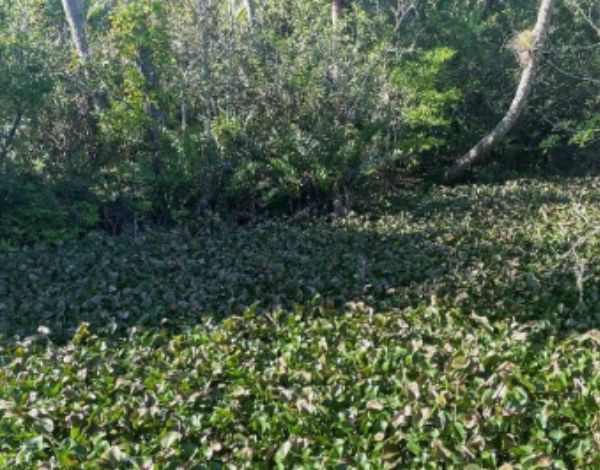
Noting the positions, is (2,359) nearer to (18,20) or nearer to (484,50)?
(18,20)

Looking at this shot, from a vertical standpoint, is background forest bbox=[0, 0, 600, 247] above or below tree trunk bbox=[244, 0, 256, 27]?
below

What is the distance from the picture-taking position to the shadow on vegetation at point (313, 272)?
5648mm

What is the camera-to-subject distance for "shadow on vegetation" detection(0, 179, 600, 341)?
5648 mm

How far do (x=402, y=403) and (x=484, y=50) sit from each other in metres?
10.3

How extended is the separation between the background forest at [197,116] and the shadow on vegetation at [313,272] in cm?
79

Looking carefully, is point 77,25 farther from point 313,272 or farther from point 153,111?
point 313,272

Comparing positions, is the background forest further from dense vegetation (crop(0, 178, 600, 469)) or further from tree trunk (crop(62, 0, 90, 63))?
dense vegetation (crop(0, 178, 600, 469))

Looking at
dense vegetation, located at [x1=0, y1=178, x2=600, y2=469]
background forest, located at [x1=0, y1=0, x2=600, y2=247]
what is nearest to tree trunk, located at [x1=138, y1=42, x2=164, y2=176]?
background forest, located at [x1=0, y1=0, x2=600, y2=247]

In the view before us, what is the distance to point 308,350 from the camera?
454 cm

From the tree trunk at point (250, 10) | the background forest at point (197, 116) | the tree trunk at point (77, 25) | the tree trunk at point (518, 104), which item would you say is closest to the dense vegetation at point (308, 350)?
the background forest at point (197, 116)

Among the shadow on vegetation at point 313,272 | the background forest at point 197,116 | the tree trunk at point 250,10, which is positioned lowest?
the shadow on vegetation at point 313,272

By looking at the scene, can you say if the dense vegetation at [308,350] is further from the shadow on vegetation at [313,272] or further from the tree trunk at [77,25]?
the tree trunk at [77,25]

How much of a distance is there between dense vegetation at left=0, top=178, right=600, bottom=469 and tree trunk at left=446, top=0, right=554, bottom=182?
3.78 m

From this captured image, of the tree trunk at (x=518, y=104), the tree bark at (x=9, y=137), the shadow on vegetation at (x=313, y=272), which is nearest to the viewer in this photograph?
the shadow on vegetation at (x=313, y=272)
